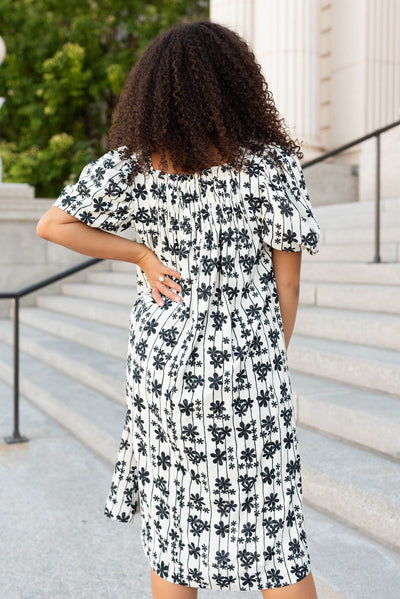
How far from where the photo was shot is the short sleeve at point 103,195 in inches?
68.2

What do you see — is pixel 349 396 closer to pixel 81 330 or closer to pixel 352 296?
pixel 352 296

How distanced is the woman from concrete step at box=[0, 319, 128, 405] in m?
3.36

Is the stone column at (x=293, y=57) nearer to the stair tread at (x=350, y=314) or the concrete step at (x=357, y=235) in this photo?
the concrete step at (x=357, y=235)

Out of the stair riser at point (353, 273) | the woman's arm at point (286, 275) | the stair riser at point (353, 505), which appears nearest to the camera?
the woman's arm at point (286, 275)

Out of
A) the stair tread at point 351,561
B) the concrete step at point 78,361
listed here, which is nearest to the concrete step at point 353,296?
the concrete step at point 78,361

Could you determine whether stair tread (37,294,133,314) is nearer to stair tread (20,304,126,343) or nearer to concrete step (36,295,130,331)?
concrete step (36,295,130,331)

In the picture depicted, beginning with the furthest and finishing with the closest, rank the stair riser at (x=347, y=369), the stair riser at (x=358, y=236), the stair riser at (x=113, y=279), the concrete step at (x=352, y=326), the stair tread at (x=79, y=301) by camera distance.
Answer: the stair riser at (x=113, y=279), the stair tread at (x=79, y=301), the stair riser at (x=358, y=236), the concrete step at (x=352, y=326), the stair riser at (x=347, y=369)

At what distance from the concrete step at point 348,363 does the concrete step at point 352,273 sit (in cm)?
82

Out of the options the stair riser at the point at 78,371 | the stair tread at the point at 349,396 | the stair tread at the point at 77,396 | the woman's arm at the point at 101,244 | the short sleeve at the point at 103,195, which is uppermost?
the short sleeve at the point at 103,195

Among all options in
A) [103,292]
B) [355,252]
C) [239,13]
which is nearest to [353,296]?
[355,252]

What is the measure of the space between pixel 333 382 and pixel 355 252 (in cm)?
206

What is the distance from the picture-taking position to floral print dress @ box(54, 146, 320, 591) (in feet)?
5.43

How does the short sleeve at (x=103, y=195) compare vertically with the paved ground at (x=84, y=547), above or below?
above

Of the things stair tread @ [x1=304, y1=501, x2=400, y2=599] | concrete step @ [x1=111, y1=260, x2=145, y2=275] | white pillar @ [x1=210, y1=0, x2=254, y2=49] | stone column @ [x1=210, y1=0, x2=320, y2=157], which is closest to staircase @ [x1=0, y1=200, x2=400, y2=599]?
stair tread @ [x1=304, y1=501, x2=400, y2=599]
